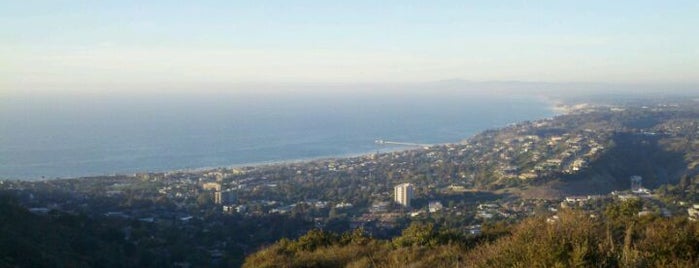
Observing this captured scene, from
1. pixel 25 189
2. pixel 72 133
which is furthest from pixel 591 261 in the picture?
pixel 72 133

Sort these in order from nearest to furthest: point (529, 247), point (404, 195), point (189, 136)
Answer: point (529, 247), point (404, 195), point (189, 136)

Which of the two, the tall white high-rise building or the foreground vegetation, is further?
the tall white high-rise building

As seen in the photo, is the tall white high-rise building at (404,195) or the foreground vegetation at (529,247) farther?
the tall white high-rise building at (404,195)

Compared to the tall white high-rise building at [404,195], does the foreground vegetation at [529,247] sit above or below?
above

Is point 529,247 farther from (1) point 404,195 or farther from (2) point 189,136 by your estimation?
(2) point 189,136

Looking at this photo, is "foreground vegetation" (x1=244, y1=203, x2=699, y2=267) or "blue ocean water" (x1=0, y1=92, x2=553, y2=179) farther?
"blue ocean water" (x1=0, y1=92, x2=553, y2=179)

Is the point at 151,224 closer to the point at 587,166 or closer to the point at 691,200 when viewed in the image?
the point at 691,200

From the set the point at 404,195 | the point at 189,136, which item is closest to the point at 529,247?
the point at 404,195

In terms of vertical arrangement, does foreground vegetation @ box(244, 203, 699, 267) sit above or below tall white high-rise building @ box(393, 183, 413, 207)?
above
